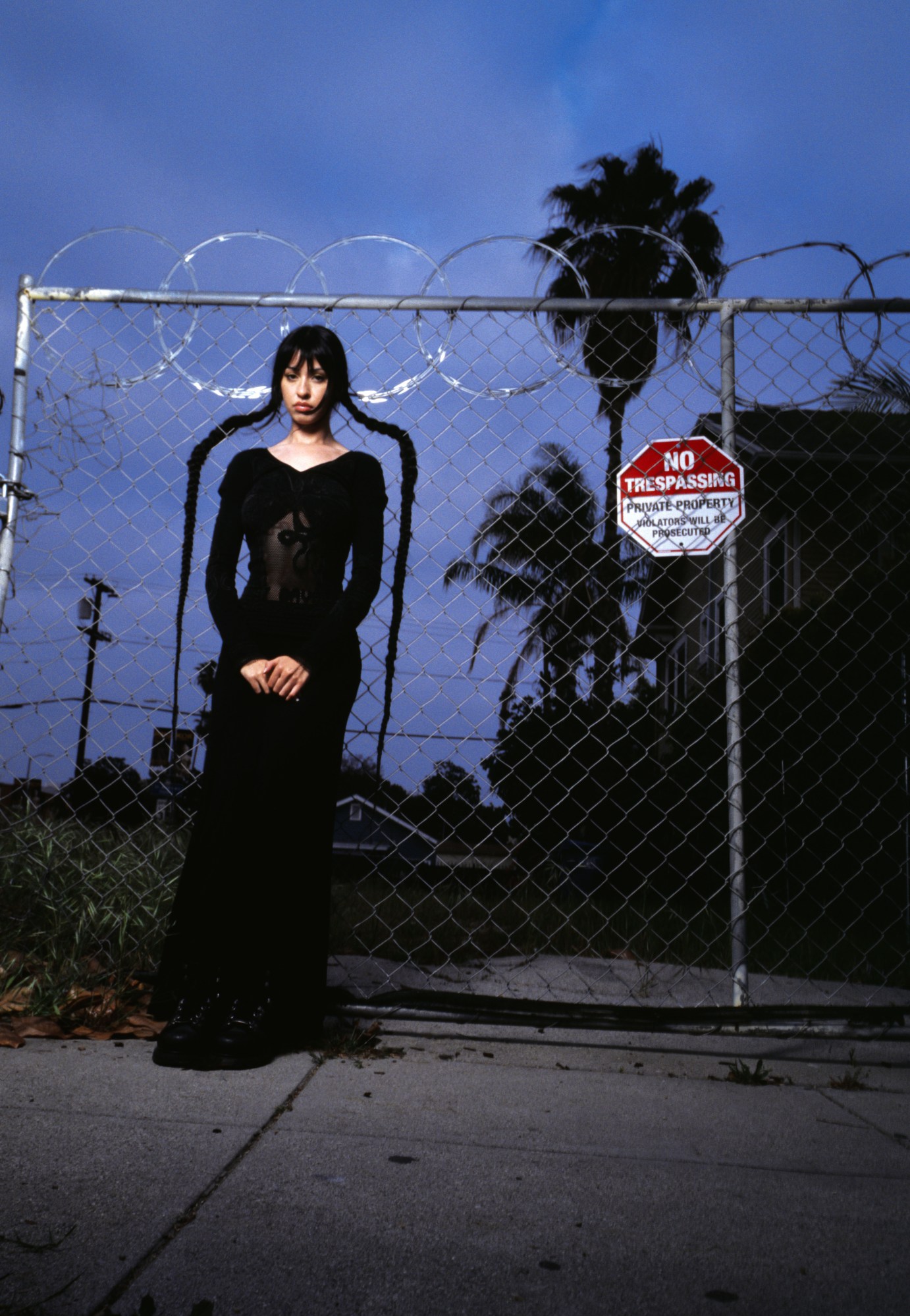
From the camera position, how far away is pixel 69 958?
9.68 feet

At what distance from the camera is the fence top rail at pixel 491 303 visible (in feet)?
10.5

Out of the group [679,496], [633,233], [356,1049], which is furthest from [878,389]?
[633,233]

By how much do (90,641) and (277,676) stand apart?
1.22 metres

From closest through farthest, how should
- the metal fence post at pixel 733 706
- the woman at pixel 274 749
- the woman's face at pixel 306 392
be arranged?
the woman at pixel 274 749, the woman's face at pixel 306 392, the metal fence post at pixel 733 706

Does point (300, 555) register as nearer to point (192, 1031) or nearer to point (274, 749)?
point (274, 749)

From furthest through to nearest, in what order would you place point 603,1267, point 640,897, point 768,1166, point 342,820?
1. point 640,897
2. point 342,820
3. point 768,1166
4. point 603,1267

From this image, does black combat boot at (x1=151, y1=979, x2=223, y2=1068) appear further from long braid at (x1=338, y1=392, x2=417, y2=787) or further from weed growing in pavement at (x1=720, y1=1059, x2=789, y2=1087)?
weed growing in pavement at (x1=720, y1=1059, x2=789, y2=1087)

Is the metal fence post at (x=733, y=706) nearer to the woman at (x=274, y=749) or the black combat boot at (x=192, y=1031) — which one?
the woman at (x=274, y=749)

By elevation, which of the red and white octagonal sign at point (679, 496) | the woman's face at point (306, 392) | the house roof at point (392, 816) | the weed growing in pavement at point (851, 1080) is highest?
the woman's face at point (306, 392)

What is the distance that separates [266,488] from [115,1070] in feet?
5.11

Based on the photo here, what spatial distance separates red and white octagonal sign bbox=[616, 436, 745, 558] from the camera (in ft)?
10.1

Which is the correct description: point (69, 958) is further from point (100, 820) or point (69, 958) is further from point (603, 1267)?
point (603, 1267)

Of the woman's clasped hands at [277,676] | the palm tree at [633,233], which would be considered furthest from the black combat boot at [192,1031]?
the palm tree at [633,233]

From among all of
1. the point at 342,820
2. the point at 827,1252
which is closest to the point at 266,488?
the point at 827,1252
